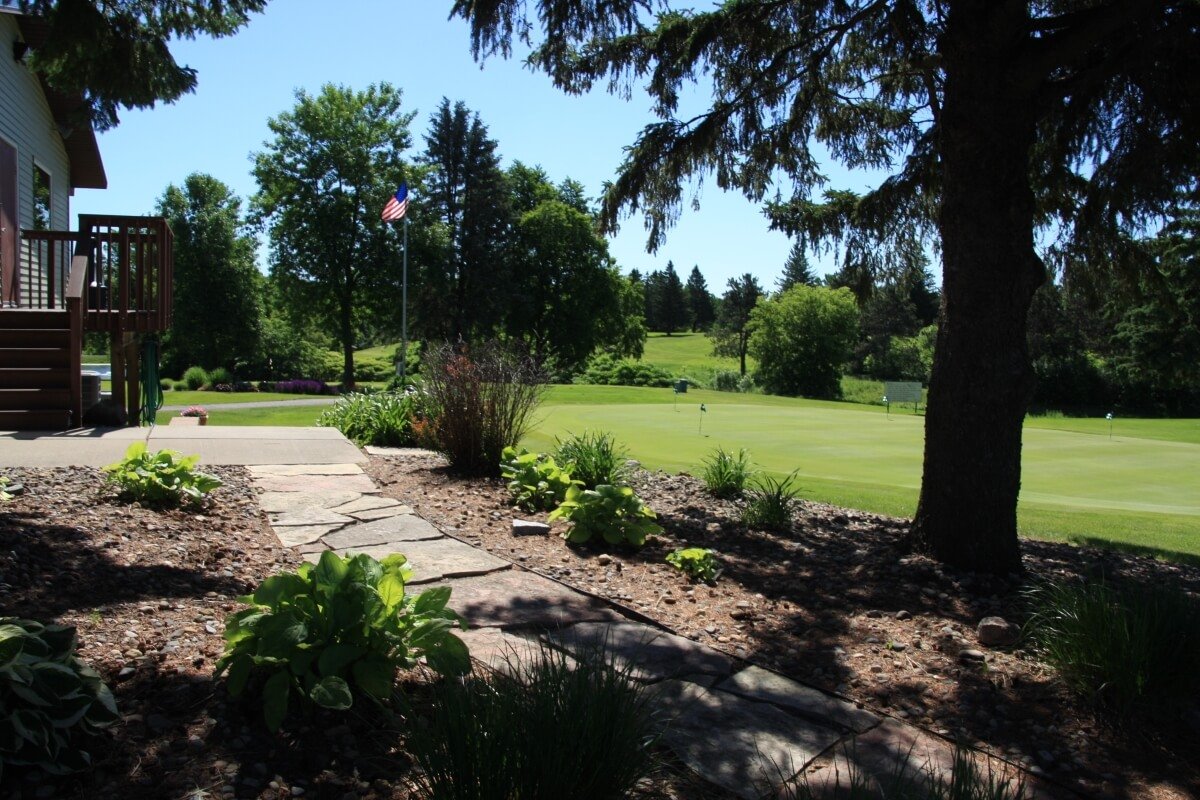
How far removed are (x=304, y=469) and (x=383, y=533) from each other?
99.7 inches

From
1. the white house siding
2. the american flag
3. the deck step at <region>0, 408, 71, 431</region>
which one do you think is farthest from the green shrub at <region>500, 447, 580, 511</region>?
the american flag

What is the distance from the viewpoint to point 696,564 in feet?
16.3

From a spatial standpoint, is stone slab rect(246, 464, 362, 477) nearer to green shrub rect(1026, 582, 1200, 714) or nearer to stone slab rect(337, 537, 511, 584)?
stone slab rect(337, 537, 511, 584)

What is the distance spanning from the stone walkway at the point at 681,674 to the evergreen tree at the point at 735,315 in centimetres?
6331

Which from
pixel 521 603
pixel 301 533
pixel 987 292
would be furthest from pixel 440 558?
pixel 987 292

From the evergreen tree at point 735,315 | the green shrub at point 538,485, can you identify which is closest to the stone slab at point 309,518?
the green shrub at point 538,485

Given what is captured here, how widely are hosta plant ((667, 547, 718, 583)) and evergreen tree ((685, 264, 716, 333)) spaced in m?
96.9

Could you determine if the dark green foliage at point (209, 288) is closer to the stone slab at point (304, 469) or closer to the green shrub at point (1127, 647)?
the stone slab at point (304, 469)

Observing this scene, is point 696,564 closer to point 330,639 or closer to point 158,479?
point 330,639

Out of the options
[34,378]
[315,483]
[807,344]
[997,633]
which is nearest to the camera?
[997,633]

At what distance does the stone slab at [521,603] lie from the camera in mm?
3930

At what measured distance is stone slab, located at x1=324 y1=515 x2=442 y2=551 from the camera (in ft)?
16.9

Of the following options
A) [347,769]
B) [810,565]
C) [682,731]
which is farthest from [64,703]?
[810,565]

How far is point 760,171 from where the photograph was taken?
8195 millimetres
